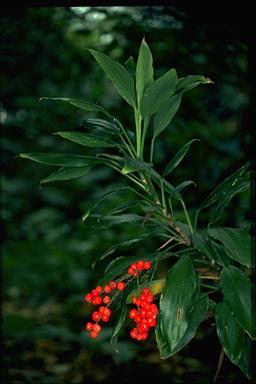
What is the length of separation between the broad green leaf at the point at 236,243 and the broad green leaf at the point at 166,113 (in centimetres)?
22

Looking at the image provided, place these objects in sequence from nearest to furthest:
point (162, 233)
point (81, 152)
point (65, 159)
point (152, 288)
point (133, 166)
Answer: point (133, 166), point (65, 159), point (162, 233), point (152, 288), point (81, 152)

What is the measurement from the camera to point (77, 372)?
2.93 m

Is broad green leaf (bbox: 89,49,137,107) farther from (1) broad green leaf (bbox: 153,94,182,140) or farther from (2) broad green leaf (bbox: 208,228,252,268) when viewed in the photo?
(2) broad green leaf (bbox: 208,228,252,268)

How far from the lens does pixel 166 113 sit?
110cm

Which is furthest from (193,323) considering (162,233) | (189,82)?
(189,82)

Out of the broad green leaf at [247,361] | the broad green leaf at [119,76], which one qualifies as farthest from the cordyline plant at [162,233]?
the broad green leaf at [247,361]

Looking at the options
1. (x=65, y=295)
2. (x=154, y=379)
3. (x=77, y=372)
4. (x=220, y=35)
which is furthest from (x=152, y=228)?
(x=65, y=295)

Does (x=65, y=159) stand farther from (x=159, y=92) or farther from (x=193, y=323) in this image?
(x=193, y=323)

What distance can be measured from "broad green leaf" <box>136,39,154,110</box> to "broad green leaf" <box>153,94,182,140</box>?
0.19ft

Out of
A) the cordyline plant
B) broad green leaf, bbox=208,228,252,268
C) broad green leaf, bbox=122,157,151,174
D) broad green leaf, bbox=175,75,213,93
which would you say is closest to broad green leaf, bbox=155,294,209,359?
the cordyline plant

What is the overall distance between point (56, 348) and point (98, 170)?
1035mm

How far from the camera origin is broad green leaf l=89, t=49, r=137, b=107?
1.04 meters

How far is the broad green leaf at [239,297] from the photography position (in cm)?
100

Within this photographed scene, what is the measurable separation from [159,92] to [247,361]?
582mm
